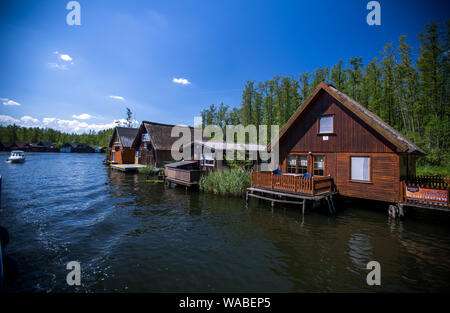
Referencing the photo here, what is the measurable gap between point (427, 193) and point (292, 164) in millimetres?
7429

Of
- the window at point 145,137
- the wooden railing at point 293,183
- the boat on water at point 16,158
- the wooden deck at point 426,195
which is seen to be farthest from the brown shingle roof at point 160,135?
the boat on water at point 16,158

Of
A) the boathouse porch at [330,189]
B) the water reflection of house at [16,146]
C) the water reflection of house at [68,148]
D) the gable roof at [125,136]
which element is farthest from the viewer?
the water reflection of house at [68,148]

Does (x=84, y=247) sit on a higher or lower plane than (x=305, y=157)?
lower

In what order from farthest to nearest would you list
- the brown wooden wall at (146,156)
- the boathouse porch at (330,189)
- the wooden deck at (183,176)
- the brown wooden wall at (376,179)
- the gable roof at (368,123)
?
the brown wooden wall at (146,156) → the wooden deck at (183,176) → the brown wooden wall at (376,179) → the gable roof at (368,123) → the boathouse porch at (330,189)

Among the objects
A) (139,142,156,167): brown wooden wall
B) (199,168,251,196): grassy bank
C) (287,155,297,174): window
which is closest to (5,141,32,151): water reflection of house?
(139,142,156,167): brown wooden wall

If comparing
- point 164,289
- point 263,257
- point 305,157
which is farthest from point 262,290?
point 305,157

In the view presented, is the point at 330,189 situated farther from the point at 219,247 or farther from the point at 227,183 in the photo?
the point at 219,247

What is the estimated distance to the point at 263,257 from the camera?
23.4 ft

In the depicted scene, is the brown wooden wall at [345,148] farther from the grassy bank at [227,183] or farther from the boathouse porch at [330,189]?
the grassy bank at [227,183]

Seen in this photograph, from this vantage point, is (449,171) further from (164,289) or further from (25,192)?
(25,192)

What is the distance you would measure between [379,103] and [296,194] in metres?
29.0

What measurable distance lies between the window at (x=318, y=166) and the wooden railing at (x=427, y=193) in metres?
4.31

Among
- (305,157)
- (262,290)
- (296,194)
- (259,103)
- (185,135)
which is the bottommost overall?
(262,290)

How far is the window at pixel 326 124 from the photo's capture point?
13.8m
